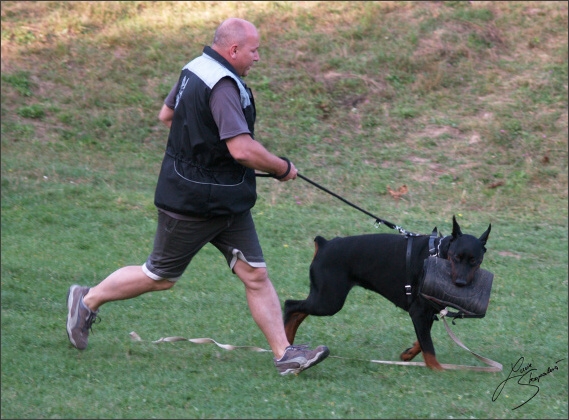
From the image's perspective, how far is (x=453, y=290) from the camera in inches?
193

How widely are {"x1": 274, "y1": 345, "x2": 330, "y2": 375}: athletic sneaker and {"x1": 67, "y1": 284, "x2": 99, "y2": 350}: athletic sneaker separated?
1.22 metres

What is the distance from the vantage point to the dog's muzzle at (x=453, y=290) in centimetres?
491

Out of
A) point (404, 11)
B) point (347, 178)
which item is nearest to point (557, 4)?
point (404, 11)

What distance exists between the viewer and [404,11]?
15453 mm

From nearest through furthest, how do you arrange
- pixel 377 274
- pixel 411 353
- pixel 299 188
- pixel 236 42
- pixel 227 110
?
pixel 227 110 → pixel 236 42 → pixel 377 274 → pixel 411 353 → pixel 299 188

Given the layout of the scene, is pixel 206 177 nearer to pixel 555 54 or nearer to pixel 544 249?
pixel 544 249

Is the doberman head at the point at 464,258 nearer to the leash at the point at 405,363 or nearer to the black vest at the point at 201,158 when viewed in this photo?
the leash at the point at 405,363

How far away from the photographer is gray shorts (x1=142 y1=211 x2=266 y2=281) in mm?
4750

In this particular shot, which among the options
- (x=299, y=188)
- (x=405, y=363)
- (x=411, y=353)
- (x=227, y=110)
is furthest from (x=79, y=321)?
(x=299, y=188)

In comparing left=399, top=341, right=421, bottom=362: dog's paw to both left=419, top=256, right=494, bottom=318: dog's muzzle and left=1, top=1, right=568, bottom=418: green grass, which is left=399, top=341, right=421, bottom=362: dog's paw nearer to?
left=1, top=1, right=568, bottom=418: green grass

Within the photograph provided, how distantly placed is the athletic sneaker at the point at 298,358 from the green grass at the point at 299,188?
0.23 feet

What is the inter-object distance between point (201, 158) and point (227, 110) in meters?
0.36

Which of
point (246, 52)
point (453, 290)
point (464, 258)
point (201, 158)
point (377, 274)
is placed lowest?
point (377, 274)

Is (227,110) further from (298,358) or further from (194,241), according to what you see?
(298,358)
